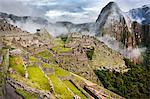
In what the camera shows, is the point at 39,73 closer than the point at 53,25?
Yes

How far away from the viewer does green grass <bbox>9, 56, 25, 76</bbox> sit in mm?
33000

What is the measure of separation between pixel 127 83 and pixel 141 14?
87663 mm

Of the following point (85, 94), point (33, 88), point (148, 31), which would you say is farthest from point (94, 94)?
point (148, 31)

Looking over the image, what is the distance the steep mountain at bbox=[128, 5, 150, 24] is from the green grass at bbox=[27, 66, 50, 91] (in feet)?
364

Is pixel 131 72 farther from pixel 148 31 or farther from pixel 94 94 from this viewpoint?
pixel 148 31

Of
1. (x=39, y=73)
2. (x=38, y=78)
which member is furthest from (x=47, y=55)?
(x=38, y=78)

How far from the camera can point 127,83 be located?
68.7m

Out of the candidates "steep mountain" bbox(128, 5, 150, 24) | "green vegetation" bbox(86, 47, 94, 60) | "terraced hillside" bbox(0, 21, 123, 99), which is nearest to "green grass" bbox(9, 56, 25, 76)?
"terraced hillside" bbox(0, 21, 123, 99)

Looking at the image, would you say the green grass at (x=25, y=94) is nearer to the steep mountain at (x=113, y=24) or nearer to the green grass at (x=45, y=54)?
the green grass at (x=45, y=54)

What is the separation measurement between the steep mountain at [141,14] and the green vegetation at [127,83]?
70683mm

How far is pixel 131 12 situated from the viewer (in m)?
155

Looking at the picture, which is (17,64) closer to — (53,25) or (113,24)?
(113,24)

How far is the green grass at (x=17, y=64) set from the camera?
33000mm

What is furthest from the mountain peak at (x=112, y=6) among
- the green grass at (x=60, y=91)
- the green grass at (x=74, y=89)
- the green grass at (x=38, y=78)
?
the green grass at (x=38, y=78)
